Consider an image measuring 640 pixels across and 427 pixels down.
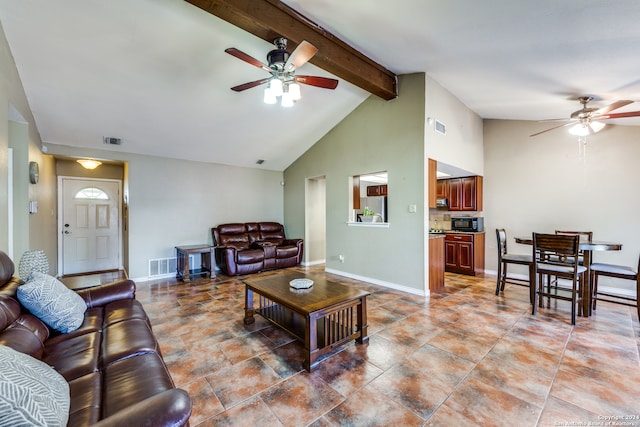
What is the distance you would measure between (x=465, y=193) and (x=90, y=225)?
7.75 metres

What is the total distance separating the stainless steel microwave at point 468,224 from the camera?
16.9 feet

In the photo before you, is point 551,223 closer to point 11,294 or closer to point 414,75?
point 414,75

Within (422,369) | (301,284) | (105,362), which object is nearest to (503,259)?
(422,369)

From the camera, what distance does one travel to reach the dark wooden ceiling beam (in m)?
2.35

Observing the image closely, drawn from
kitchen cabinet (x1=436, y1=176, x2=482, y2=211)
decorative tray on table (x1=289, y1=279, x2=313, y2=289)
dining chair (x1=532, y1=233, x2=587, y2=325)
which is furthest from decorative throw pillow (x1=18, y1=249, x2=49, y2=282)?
kitchen cabinet (x1=436, y1=176, x2=482, y2=211)

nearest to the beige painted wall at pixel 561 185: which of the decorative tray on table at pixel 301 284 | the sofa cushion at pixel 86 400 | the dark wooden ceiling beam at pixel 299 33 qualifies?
the dark wooden ceiling beam at pixel 299 33

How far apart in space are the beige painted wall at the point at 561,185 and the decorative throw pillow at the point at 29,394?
6036 mm

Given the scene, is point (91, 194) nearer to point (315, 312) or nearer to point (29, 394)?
point (315, 312)

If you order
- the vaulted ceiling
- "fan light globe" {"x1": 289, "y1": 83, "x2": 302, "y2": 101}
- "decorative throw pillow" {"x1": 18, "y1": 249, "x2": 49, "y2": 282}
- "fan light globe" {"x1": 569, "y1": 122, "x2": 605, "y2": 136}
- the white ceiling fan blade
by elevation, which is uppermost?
the vaulted ceiling

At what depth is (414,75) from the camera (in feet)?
13.1

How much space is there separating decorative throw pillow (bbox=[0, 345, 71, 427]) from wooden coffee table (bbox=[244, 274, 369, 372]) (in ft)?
4.67

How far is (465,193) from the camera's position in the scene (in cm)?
541

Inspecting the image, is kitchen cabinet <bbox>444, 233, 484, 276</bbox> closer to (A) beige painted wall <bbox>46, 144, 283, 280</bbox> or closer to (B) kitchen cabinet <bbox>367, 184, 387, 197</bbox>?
(B) kitchen cabinet <bbox>367, 184, 387, 197</bbox>

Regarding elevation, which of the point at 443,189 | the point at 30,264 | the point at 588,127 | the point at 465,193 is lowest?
the point at 30,264
